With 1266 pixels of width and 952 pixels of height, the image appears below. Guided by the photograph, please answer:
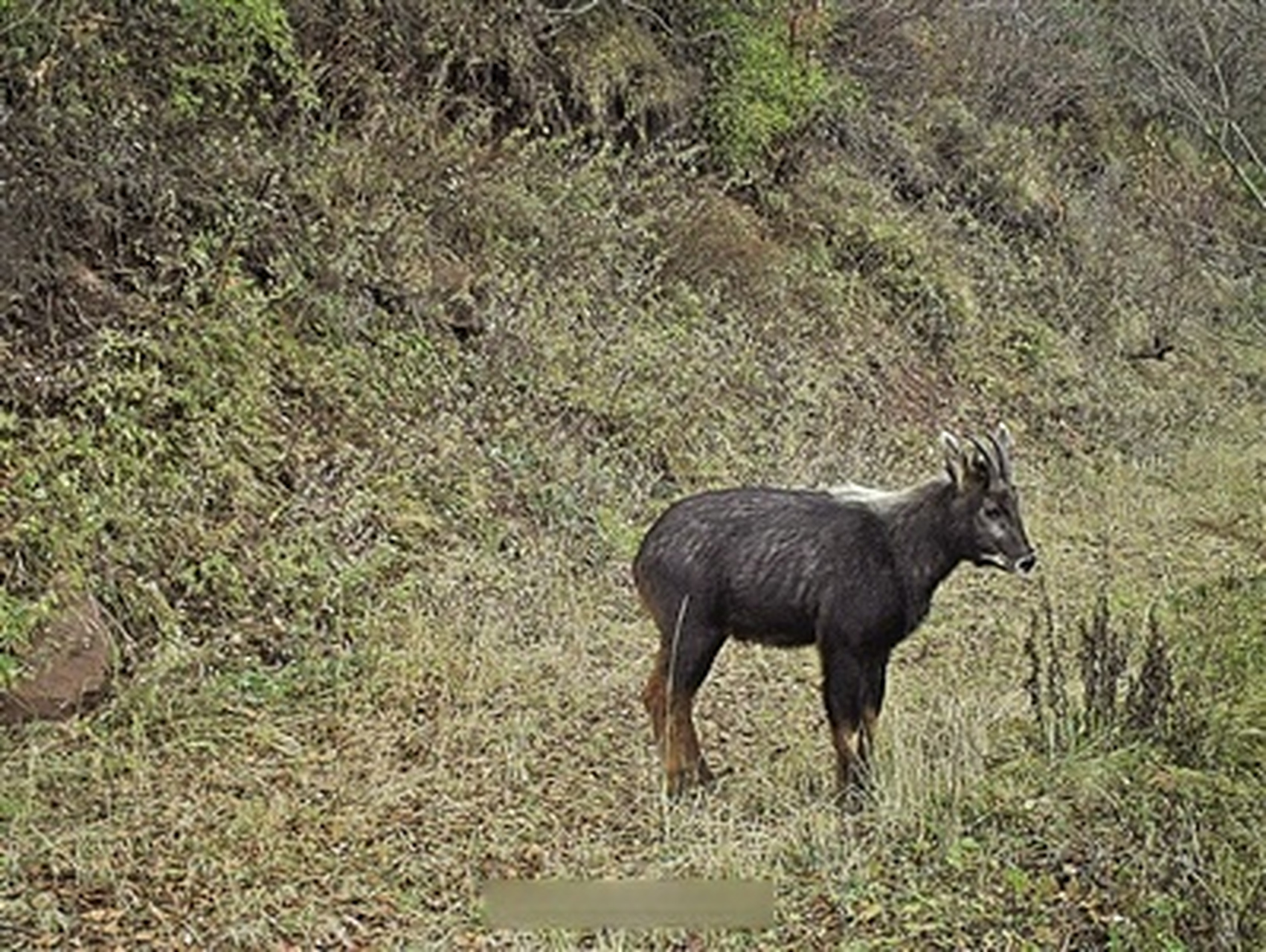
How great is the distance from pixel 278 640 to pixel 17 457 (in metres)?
1.59

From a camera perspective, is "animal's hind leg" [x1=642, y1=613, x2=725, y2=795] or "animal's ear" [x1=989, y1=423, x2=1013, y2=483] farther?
"animal's ear" [x1=989, y1=423, x2=1013, y2=483]

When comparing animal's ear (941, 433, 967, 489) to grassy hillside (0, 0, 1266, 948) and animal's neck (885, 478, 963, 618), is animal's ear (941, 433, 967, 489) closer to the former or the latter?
animal's neck (885, 478, 963, 618)

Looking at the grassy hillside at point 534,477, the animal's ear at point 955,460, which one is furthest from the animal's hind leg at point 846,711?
the animal's ear at point 955,460

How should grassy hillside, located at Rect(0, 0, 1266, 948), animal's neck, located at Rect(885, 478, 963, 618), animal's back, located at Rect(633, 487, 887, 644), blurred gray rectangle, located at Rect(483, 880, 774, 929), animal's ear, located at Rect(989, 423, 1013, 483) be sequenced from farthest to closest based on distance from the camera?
animal's ear, located at Rect(989, 423, 1013, 483) → animal's neck, located at Rect(885, 478, 963, 618) → animal's back, located at Rect(633, 487, 887, 644) → grassy hillside, located at Rect(0, 0, 1266, 948) → blurred gray rectangle, located at Rect(483, 880, 774, 929)

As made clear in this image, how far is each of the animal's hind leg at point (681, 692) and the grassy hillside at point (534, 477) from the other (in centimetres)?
22

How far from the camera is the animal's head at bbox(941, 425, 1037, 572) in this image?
6320 mm

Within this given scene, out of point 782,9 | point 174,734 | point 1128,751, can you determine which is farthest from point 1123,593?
point 782,9

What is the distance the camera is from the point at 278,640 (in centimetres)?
722

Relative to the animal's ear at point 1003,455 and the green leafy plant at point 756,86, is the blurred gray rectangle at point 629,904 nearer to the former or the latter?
the animal's ear at point 1003,455

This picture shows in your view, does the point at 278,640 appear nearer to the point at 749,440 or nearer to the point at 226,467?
the point at 226,467

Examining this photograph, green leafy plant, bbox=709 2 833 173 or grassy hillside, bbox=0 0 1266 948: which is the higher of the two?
green leafy plant, bbox=709 2 833 173

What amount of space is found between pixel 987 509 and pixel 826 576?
812 mm

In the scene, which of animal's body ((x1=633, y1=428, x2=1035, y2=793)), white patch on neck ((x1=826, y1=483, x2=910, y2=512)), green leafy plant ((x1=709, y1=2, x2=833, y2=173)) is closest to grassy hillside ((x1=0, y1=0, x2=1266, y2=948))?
green leafy plant ((x1=709, y1=2, x2=833, y2=173))

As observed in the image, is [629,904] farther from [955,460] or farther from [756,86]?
[756,86]
